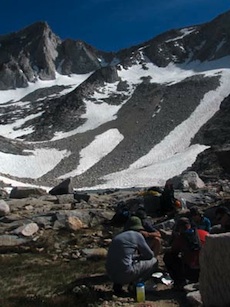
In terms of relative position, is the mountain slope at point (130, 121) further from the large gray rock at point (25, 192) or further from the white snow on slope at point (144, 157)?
the large gray rock at point (25, 192)

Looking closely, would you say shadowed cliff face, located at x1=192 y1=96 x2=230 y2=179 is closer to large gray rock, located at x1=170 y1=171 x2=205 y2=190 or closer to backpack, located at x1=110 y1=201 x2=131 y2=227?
large gray rock, located at x1=170 y1=171 x2=205 y2=190

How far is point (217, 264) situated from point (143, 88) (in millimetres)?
124274

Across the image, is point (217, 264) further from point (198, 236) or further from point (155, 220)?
point (155, 220)

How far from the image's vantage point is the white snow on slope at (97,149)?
274 ft

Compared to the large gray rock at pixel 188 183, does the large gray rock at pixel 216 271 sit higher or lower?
higher

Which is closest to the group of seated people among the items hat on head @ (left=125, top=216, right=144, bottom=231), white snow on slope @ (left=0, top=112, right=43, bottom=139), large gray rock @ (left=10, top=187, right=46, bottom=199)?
hat on head @ (left=125, top=216, right=144, bottom=231)

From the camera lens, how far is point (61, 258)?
47.2ft

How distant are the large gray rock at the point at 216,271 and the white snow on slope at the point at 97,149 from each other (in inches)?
2777

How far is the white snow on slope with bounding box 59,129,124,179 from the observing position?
8341 centimetres

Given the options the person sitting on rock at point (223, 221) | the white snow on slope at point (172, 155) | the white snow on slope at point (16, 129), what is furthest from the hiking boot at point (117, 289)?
the white snow on slope at point (16, 129)

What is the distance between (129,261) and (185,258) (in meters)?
1.29

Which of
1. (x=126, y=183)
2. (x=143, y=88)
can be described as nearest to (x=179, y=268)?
(x=126, y=183)

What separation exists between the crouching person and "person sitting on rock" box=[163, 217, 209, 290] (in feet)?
1.62

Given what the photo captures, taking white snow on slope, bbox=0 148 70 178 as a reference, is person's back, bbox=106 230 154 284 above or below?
above
